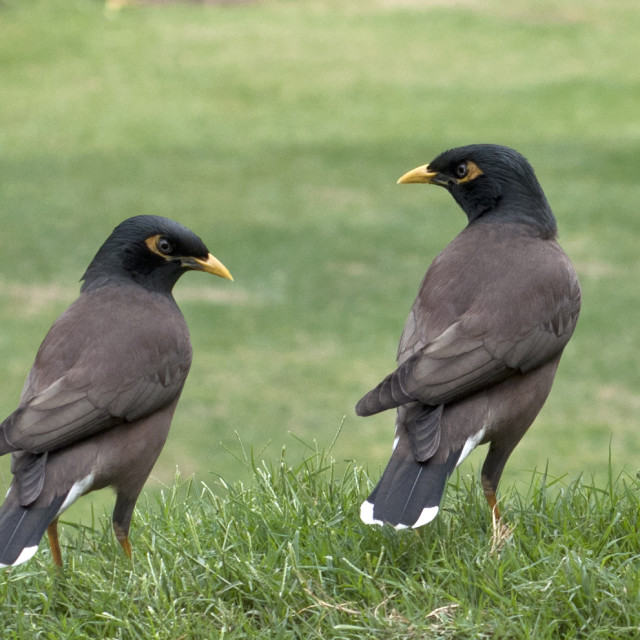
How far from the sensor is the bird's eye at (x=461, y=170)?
4.13 metres

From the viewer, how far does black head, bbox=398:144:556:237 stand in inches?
161

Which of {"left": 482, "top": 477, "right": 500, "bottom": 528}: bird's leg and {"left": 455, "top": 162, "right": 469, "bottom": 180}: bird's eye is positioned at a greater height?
{"left": 455, "top": 162, "right": 469, "bottom": 180}: bird's eye

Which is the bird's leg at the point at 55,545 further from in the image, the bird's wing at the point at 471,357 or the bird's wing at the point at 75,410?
the bird's wing at the point at 471,357

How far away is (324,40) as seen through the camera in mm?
24094

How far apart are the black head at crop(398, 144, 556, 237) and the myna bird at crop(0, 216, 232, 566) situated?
2.69 feet

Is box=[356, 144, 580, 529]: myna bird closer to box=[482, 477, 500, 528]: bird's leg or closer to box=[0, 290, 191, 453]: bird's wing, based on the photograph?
box=[482, 477, 500, 528]: bird's leg

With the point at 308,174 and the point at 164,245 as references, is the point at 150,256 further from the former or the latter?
the point at 308,174

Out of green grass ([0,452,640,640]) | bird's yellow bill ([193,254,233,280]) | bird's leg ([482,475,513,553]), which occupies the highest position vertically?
bird's yellow bill ([193,254,233,280])

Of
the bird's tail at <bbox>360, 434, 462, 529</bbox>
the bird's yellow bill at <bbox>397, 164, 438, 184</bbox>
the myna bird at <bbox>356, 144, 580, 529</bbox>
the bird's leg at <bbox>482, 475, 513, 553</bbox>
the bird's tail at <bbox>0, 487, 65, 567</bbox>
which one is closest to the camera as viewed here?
the bird's tail at <bbox>0, 487, 65, 567</bbox>

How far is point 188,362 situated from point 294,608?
0.80 m

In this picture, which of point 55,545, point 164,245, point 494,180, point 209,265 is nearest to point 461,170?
point 494,180

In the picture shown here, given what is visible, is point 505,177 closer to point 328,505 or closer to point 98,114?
point 328,505

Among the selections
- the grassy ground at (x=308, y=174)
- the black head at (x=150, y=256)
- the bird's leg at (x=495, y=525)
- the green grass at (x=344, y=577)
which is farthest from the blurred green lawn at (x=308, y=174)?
the black head at (x=150, y=256)

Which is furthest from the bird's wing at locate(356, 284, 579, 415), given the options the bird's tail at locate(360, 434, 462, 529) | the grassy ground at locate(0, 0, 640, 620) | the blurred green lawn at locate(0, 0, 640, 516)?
the grassy ground at locate(0, 0, 640, 620)
